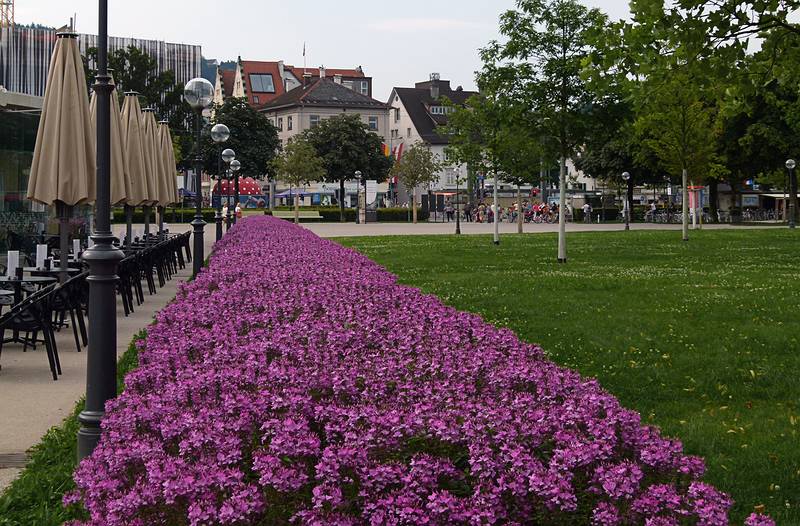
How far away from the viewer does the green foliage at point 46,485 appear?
A: 523 cm

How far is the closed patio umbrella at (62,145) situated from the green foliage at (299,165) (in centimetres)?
6611

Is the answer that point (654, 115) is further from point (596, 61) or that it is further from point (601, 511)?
point (601, 511)

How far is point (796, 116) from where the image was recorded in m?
41.7

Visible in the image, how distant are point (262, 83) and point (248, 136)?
3483cm

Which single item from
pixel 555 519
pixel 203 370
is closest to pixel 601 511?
pixel 555 519

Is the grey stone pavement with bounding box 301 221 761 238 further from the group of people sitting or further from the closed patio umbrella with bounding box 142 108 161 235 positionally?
the closed patio umbrella with bounding box 142 108 161 235

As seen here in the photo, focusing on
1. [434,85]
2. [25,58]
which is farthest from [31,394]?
[434,85]

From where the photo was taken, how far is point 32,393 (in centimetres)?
865

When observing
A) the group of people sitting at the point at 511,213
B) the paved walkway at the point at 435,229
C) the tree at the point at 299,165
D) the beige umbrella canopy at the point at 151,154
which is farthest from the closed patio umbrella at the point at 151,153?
the tree at the point at 299,165

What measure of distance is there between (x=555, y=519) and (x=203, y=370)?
2.41 metres

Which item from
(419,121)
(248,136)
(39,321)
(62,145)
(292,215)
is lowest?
(39,321)

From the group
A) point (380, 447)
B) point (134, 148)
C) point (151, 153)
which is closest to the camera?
point (380, 447)

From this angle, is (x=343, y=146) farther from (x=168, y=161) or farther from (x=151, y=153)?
(x=151, y=153)

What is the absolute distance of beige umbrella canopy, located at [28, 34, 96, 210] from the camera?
13.1 metres
